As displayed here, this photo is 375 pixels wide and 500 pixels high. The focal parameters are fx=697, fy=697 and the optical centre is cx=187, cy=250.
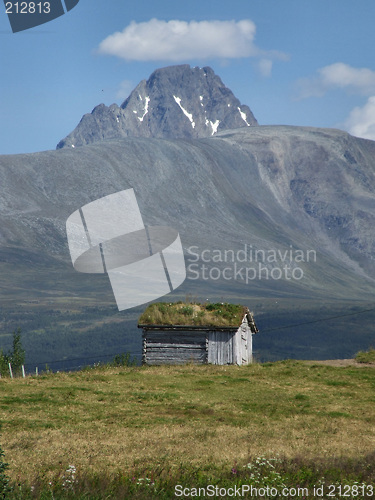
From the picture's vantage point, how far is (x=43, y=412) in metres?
22.4

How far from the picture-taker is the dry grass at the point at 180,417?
1664cm

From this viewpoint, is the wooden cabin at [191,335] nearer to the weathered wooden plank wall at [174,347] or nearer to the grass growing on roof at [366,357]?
the weathered wooden plank wall at [174,347]

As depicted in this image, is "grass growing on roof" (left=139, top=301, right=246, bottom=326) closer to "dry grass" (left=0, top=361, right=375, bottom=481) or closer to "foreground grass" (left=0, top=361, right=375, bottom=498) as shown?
"dry grass" (left=0, top=361, right=375, bottom=481)

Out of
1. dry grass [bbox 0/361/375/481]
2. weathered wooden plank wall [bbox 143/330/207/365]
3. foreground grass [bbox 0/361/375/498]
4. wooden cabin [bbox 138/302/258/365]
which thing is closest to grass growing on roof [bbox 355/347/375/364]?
dry grass [bbox 0/361/375/481]

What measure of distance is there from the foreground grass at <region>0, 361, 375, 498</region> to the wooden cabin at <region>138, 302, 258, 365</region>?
564 cm

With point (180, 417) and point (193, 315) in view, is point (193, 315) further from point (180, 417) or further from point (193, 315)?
point (180, 417)

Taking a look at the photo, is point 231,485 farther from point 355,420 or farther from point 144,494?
point 355,420

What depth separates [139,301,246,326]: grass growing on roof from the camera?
3972 cm

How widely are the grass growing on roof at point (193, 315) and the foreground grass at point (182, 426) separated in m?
6.08

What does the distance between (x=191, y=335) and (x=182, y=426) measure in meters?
19.3

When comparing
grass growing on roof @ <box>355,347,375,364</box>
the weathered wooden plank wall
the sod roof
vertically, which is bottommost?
grass growing on roof @ <box>355,347,375,364</box>

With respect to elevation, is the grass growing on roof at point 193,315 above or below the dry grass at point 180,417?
above

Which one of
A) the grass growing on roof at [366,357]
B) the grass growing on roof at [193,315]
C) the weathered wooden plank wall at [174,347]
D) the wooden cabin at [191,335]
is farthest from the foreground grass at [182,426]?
the grass growing on roof at [193,315]

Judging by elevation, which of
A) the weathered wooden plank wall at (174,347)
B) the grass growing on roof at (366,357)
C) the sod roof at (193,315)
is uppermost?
the sod roof at (193,315)
